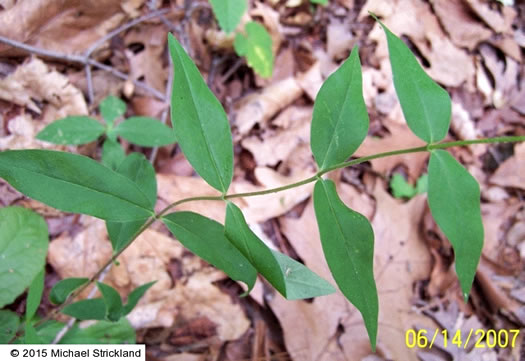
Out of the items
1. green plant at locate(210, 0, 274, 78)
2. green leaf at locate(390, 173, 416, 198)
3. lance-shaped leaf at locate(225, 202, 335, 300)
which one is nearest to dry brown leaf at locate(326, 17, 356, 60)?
green plant at locate(210, 0, 274, 78)

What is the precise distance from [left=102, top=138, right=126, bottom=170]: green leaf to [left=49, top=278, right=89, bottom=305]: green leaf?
2.30 feet

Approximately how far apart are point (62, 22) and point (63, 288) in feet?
5.66

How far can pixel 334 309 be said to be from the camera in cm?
239

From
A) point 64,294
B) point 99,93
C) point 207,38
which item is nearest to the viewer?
point 64,294

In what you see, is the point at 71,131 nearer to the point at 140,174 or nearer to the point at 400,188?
the point at 140,174

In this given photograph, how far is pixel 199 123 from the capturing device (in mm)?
1206

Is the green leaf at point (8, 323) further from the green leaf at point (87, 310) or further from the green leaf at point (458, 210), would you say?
the green leaf at point (458, 210)

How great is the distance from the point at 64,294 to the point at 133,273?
60 centimetres

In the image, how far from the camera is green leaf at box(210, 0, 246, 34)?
240 centimetres

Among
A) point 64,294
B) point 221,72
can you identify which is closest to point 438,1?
point 221,72

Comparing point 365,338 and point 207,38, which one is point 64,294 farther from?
point 207,38

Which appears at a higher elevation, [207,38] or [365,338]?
[207,38]

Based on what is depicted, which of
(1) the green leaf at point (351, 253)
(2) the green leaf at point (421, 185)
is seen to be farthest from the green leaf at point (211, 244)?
(2) the green leaf at point (421, 185)

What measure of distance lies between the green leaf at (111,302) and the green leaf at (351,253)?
2.83 feet
